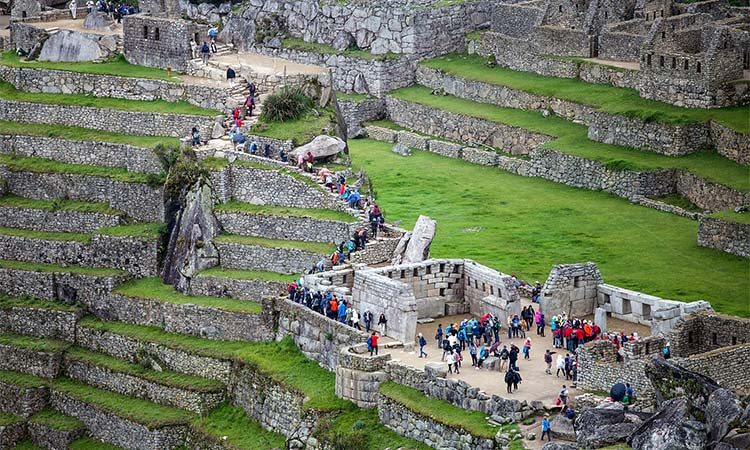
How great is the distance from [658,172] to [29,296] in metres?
24.4

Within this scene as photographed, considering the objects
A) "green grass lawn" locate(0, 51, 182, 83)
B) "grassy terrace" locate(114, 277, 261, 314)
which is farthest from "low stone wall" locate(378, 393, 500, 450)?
"green grass lawn" locate(0, 51, 182, 83)

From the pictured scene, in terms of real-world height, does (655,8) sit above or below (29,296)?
above

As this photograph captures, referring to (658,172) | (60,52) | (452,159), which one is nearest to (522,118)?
(452,159)

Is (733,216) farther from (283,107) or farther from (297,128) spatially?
(283,107)

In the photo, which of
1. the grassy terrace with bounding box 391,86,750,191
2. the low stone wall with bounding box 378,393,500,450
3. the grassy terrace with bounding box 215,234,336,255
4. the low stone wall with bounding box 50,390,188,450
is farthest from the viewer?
the grassy terrace with bounding box 391,86,750,191

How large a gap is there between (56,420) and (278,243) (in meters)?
10.2

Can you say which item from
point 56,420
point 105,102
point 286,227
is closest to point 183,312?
point 286,227

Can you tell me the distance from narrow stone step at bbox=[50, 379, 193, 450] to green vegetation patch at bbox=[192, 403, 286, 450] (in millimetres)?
985

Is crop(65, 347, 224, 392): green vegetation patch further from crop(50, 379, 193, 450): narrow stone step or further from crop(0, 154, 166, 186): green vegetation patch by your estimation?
crop(0, 154, 166, 186): green vegetation patch

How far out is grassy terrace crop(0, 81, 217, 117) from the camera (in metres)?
119

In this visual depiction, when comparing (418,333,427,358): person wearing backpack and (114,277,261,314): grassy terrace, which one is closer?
(418,333,427,358): person wearing backpack

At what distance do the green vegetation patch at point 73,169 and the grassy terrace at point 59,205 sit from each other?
1109 mm

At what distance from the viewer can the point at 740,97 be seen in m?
120

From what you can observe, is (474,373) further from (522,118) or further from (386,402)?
(522,118)
